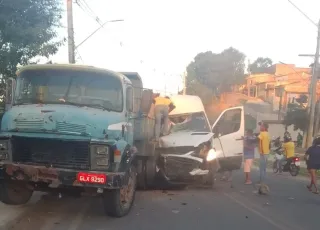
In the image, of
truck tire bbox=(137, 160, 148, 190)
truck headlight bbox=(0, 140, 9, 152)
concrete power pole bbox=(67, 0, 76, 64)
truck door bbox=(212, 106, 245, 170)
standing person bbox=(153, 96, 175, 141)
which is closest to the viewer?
truck headlight bbox=(0, 140, 9, 152)

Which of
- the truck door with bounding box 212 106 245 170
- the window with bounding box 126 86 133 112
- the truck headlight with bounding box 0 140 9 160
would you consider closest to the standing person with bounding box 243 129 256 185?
the truck door with bounding box 212 106 245 170

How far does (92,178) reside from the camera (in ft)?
21.7

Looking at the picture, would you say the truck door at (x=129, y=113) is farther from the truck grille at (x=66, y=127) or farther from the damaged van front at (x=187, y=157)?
the damaged van front at (x=187, y=157)

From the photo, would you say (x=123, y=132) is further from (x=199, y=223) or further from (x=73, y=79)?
(x=199, y=223)

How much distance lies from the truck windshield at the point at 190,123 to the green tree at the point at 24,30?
13.1 feet

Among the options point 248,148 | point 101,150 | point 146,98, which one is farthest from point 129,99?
point 248,148

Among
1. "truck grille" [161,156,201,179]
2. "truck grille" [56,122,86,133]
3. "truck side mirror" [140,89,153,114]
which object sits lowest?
"truck grille" [161,156,201,179]

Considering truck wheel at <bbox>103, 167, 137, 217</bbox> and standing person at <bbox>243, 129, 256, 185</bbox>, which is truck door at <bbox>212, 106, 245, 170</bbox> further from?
truck wheel at <bbox>103, 167, 137, 217</bbox>

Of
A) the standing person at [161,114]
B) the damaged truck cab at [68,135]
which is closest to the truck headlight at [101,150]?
the damaged truck cab at [68,135]

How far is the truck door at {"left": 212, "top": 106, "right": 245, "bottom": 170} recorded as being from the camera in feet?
40.1

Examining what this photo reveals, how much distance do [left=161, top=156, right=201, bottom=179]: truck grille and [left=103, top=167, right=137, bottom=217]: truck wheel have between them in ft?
8.20

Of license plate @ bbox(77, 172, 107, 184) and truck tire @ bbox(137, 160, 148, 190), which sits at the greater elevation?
license plate @ bbox(77, 172, 107, 184)

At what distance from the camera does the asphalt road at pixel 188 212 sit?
694 cm

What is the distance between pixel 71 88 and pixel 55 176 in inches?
64.9
